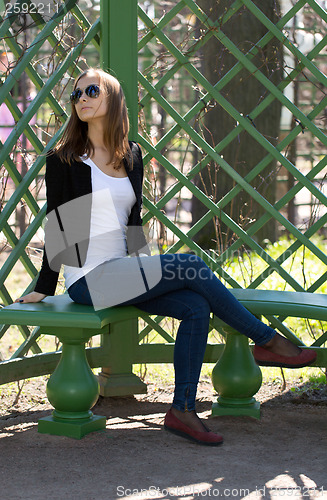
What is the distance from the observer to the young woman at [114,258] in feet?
8.63

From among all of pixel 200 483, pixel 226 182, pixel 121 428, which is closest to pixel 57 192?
pixel 121 428

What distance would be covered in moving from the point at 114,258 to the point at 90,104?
1.87ft

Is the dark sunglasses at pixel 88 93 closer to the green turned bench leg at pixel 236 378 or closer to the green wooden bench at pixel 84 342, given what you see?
the green wooden bench at pixel 84 342

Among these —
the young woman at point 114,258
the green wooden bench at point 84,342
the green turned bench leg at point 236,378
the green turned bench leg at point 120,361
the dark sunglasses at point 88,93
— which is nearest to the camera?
the green wooden bench at point 84,342

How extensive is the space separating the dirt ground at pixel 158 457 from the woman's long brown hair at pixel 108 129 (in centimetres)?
102

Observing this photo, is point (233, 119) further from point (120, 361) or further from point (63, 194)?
point (63, 194)

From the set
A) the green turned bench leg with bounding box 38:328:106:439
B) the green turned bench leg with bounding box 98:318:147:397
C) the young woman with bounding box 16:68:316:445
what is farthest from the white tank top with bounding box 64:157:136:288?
the green turned bench leg with bounding box 98:318:147:397

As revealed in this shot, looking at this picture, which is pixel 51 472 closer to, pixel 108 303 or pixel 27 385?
pixel 108 303

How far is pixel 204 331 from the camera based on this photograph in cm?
262

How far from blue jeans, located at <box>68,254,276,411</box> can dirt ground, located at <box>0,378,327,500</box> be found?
0.75 ft

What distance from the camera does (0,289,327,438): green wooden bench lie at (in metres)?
2.53

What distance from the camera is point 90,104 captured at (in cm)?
275

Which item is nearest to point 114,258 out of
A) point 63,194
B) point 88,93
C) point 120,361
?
point 63,194

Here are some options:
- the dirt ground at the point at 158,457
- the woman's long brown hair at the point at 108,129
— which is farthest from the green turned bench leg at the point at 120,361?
the woman's long brown hair at the point at 108,129
